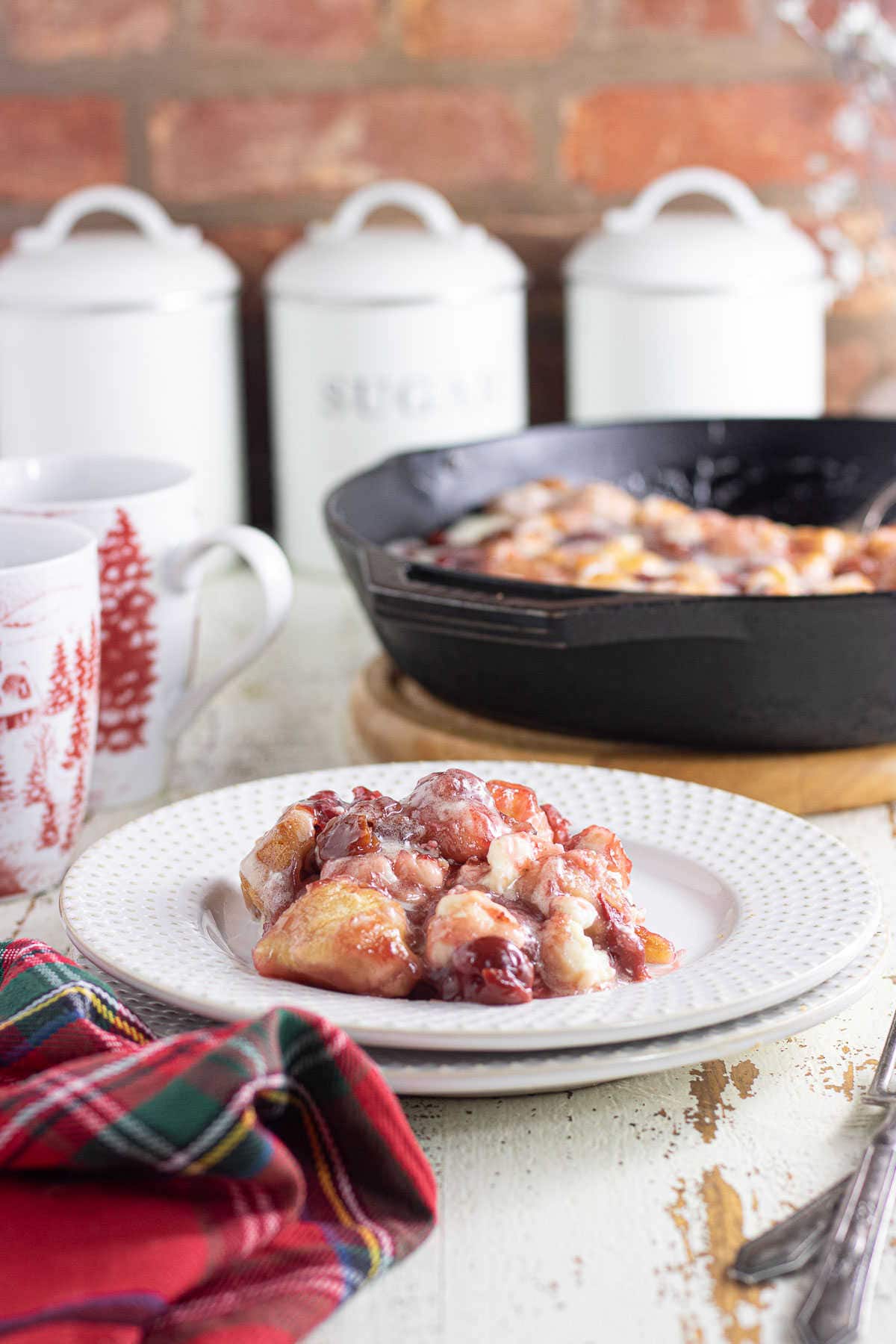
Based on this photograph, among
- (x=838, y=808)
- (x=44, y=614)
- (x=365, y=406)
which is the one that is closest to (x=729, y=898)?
(x=838, y=808)

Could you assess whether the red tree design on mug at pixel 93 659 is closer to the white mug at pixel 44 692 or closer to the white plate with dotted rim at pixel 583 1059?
the white mug at pixel 44 692

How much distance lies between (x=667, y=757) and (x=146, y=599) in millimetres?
329

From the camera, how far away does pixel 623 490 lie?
140 centimetres

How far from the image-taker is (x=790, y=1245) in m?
0.53

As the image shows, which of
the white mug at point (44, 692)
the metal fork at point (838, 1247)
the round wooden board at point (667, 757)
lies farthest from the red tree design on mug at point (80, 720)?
the metal fork at point (838, 1247)

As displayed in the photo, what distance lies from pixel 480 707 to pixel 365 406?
0.68 m

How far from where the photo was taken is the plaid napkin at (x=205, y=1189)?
1.57ft

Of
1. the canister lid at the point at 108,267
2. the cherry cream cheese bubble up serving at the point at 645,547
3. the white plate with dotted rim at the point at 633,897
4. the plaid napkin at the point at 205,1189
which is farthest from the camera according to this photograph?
the canister lid at the point at 108,267

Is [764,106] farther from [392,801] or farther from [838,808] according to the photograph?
[392,801]

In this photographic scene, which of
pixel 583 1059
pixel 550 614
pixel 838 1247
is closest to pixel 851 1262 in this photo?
pixel 838 1247

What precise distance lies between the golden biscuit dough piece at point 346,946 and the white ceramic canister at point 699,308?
1018mm

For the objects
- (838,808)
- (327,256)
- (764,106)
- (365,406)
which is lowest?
(838,808)

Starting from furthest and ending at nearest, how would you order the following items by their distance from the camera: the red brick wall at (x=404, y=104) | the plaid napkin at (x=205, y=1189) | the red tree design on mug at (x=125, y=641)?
the red brick wall at (x=404, y=104)
the red tree design on mug at (x=125, y=641)
the plaid napkin at (x=205, y=1189)

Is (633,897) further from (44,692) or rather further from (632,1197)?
(44,692)
